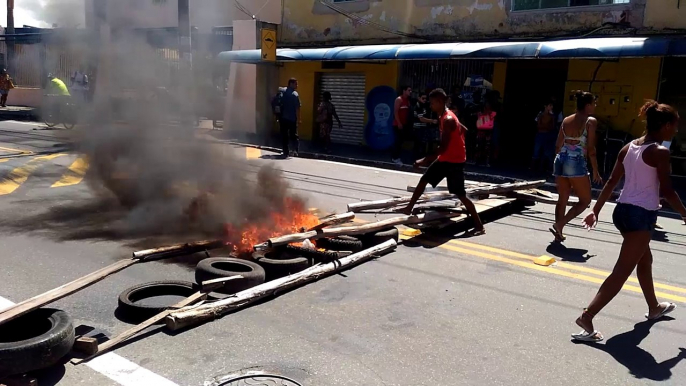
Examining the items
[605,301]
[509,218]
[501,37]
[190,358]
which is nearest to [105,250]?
[190,358]

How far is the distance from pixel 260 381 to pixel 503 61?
44.2 ft

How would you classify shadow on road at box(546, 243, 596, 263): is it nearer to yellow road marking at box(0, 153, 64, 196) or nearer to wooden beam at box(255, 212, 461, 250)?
wooden beam at box(255, 212, 461, 250)

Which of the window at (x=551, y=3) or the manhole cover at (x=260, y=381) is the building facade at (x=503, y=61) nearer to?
the window at (x=551, y=3)

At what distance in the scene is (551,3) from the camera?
1413cm

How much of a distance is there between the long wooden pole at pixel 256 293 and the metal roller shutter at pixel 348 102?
1276 centimetres

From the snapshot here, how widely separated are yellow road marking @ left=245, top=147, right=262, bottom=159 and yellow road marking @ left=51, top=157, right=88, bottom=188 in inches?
172

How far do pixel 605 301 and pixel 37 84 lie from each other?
30.0 m

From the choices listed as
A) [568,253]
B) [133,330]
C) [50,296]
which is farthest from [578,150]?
[50,296]

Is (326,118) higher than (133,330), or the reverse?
(326,118)

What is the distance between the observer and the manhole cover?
3.42 meters

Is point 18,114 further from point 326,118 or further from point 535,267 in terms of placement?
Result: point 535,267

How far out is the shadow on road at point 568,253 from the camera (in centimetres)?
645

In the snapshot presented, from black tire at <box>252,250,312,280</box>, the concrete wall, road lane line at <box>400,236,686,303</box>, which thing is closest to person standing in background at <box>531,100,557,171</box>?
the concrete wall

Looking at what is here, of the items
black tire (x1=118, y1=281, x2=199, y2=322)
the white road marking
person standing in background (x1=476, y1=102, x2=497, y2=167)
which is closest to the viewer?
the white road marking
